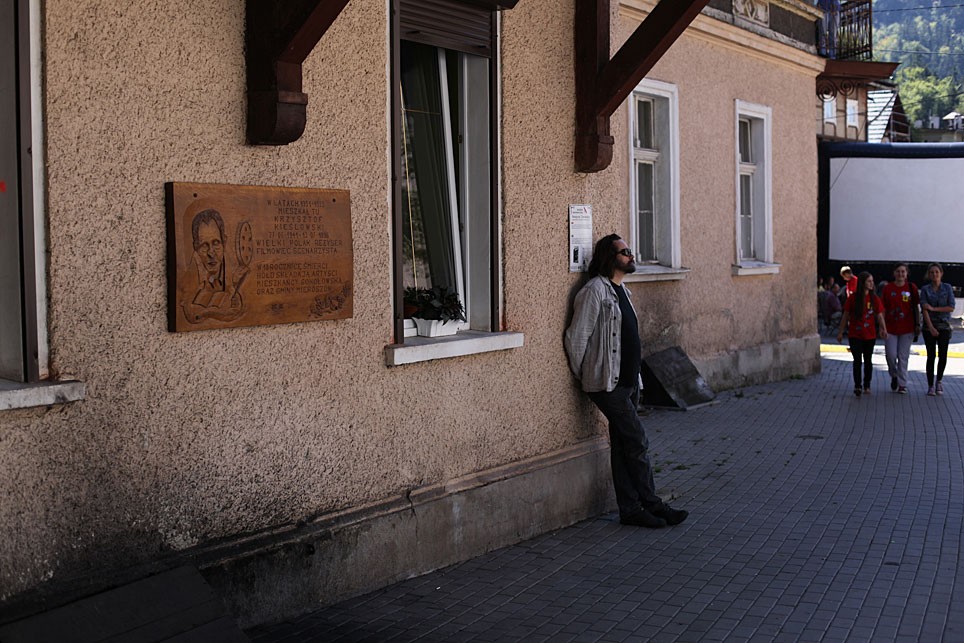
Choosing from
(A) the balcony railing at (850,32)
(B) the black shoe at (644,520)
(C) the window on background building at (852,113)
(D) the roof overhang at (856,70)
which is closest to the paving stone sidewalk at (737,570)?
(B) the black shoe at (644,520)

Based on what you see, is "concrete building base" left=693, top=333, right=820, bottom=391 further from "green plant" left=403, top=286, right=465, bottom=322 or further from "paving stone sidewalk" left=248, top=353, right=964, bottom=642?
"green plant" left=403, top=286, right=465, bottom=322

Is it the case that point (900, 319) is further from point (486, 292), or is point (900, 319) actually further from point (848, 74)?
point (486, 292)

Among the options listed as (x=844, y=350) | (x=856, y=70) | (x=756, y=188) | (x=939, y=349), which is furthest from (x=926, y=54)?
(x=939, y=349)

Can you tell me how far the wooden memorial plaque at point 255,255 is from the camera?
481 centimetres

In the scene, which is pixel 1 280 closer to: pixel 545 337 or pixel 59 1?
pixel 59 1

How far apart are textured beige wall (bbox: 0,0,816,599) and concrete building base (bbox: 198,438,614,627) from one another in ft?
0.34

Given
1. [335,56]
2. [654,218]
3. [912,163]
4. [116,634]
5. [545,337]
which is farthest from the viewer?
[912,163]

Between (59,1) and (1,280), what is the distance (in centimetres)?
106

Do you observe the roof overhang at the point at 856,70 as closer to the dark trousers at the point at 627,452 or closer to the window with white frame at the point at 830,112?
the window with white frame at the point at 830,112

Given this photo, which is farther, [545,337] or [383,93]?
[545,337]

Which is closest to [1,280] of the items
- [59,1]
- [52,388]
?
[52,388]

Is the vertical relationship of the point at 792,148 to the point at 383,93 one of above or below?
above

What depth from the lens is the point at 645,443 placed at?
746cm

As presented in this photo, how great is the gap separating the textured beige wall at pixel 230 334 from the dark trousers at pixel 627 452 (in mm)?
227
